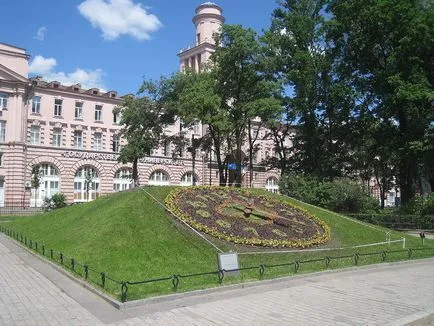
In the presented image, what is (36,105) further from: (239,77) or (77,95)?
(239,77)

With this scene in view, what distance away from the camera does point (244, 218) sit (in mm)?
23062

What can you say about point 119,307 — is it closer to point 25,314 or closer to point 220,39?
point 25,314

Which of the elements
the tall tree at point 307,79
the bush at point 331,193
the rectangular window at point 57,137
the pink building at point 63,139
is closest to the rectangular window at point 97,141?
the pink building at point 63,139

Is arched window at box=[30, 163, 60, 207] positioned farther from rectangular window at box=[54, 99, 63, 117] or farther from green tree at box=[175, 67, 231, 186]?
green tree at box=[175, 67, 231, 186]

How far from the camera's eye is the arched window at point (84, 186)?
66.9 metres

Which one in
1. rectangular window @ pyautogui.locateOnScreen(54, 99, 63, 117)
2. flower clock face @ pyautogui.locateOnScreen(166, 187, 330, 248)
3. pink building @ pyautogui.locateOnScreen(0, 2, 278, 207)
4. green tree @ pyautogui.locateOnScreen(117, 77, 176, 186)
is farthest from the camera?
rectangular window @ pyautogui.locateOnScreen(54, 99, 63, 117)

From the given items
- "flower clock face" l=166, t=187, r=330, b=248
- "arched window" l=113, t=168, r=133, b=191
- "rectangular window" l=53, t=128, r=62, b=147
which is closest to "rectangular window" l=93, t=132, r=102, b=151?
"arched window" l=113, t=168, r=133, b=191

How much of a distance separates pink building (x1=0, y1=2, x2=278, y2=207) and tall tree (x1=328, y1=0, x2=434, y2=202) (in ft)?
71.3

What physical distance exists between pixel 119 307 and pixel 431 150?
31062 mm

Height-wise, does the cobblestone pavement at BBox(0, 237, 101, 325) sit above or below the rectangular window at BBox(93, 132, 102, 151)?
below

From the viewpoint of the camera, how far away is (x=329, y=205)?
126 feet

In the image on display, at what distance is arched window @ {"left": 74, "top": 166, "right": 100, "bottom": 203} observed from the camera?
6688cm

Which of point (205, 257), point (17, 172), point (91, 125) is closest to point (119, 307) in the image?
point (205, 257)

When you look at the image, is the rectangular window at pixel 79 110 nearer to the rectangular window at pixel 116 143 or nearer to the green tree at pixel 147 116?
the rectangular window at pixel 116 143
